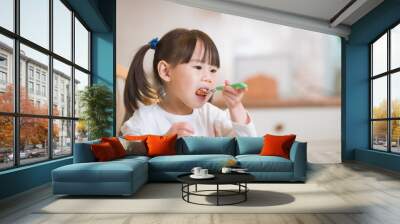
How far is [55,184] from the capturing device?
16.1 ft

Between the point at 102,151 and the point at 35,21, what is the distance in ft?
7.21

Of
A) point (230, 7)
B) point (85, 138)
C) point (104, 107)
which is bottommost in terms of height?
point (85, 138)

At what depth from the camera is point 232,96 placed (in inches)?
347

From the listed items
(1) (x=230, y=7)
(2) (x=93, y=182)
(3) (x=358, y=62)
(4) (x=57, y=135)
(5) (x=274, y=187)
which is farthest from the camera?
(3) (x=358, y=62)

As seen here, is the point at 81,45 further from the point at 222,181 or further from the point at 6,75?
the point at 222,181

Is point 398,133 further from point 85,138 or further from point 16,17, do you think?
point 16,17

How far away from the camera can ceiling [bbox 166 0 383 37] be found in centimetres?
827

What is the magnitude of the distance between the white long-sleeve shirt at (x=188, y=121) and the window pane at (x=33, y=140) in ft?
8.38

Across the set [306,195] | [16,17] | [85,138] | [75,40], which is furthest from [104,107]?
[306,195]

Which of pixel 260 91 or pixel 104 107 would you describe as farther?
pixel 260 91

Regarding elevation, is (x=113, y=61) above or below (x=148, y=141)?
above

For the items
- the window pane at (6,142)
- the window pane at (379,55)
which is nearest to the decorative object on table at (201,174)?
the window pane at (6,142)

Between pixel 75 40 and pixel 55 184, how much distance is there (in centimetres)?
367

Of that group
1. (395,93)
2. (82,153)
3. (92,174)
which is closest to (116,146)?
(82,153)
